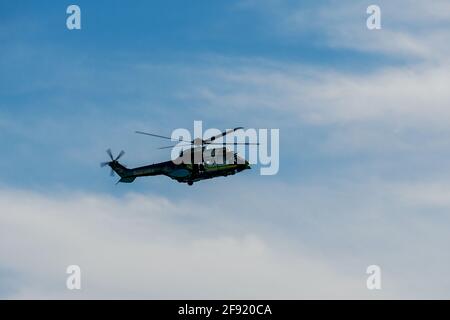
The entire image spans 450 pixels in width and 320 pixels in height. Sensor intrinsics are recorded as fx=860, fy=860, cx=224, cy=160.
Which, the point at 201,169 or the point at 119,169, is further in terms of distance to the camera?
the point at 119,169

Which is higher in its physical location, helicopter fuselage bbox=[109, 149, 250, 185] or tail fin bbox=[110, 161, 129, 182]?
tail fin bbox=[110, 161, 129, 182]

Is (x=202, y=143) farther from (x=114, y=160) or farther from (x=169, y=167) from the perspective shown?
(x=114, y=160)

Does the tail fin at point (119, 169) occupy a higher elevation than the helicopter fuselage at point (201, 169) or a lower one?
higher

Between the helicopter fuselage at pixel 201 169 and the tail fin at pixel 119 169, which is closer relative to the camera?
the helicopter fuselage at pixel 201 169

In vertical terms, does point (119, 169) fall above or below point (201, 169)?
above

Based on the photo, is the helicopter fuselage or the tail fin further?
the tail fin
